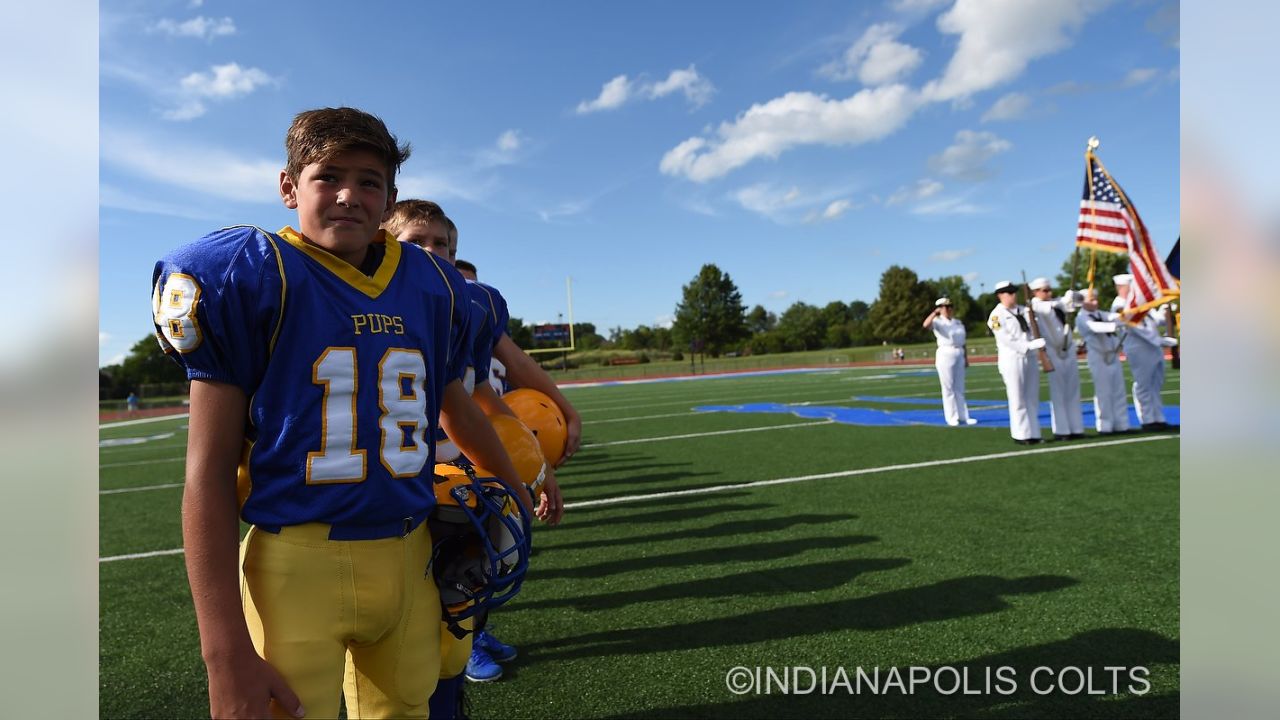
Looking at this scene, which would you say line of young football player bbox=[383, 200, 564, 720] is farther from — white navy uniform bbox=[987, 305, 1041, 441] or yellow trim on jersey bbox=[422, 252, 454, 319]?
white navy uniform bbox=[987, 305, 1041, 441]

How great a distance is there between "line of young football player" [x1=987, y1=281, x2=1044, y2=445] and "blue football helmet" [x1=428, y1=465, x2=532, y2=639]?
8.56 meters

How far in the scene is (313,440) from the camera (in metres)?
1.28

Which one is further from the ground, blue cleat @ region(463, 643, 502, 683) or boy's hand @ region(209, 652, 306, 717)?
boy's hand @ region(209, 652, 306, 717)

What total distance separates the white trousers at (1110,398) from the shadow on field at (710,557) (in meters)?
6.78

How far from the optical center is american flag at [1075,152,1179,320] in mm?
9477

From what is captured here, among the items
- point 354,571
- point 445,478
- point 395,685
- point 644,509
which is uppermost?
point 445,478

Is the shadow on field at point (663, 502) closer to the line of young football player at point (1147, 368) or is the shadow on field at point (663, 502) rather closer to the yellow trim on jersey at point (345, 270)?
the yellow trim on jersey at point (345, 270)

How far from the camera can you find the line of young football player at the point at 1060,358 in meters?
9.10

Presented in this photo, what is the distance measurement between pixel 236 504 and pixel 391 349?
39cm

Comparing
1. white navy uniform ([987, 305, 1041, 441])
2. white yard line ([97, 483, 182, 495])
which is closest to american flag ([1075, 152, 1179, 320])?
white navy uniform ([987, 305, 1041, 441])

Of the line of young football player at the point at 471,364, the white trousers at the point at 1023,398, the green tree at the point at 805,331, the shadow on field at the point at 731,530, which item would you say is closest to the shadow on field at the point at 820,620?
the line of young football player at the point at 471,364

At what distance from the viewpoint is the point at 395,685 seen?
1.45 meters

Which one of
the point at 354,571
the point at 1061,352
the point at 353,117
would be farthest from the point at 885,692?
the point at 1061,352

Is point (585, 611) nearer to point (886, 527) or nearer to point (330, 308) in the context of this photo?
point (886, 527)
